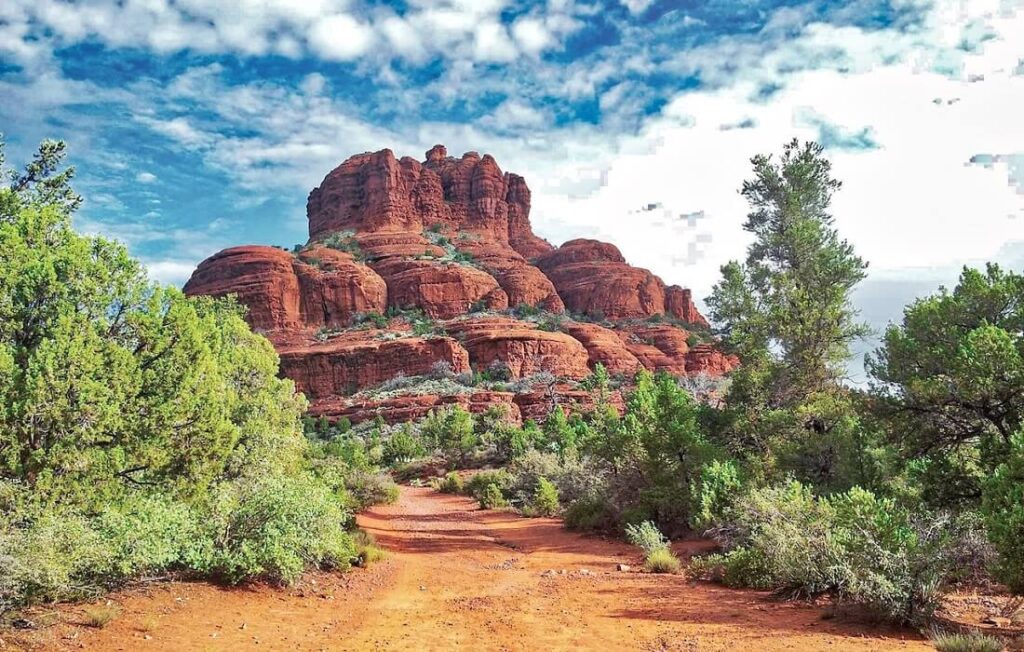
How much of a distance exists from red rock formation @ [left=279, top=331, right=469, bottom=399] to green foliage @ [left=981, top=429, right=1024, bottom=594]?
211ft

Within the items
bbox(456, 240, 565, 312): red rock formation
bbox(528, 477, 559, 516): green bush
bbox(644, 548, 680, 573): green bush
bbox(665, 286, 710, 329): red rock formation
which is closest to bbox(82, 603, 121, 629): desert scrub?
bbox(644, 548, 680, 573): green bush

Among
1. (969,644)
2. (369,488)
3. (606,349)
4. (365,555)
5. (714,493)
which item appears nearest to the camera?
(969,644)

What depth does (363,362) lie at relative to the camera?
7269 cm

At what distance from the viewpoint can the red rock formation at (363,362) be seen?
2805 inches

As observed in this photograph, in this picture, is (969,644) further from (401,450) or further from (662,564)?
(401,450)

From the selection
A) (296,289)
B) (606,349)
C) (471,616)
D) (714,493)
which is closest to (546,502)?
(714,493)

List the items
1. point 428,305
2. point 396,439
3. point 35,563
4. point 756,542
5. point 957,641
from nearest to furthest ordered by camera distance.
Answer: point 957,641, point 35,563, point 756,542, point 396,439, point 428,305

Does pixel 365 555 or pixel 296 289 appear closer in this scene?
pixel 365 555

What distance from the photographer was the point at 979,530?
27.4ft

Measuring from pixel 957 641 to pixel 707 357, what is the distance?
8289cm

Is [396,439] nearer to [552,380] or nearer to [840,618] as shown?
[552,380]

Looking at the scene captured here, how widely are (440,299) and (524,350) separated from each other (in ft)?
62.4

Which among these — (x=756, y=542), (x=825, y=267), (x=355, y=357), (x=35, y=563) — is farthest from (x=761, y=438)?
(x=355, y=357)

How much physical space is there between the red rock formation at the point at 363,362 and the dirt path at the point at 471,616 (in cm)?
5784
